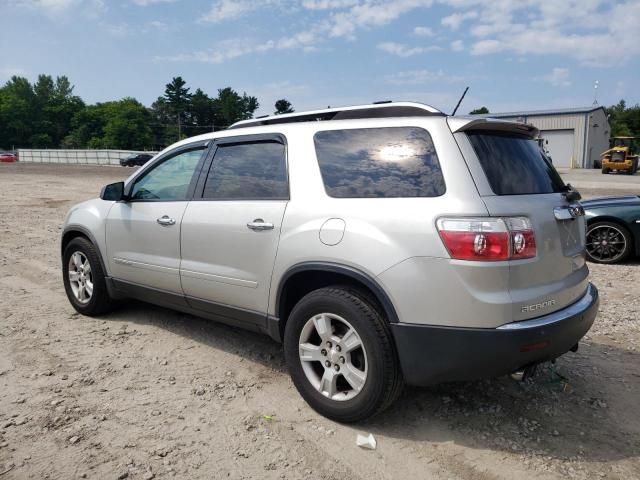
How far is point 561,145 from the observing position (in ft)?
Result: 170

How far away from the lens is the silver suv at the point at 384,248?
2.67 metres

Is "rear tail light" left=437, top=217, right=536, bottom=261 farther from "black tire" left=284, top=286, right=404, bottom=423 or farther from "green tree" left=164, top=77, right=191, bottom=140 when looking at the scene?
"green tree" left=164, top=77, right=191, bottom=140

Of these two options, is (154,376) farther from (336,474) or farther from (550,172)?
(550,172)

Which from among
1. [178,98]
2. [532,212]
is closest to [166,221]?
[532,212]

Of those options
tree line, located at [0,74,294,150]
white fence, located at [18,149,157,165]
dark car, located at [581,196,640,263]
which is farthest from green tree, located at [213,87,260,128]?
dark car, located at [581,196,640,263]

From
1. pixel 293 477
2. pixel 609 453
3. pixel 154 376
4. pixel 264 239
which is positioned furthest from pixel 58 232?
pixel 609 453

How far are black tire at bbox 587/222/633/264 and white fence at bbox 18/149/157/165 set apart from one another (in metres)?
52.3

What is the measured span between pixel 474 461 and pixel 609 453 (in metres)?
0.79

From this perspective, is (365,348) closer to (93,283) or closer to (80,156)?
(93,283)

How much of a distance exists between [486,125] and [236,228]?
1.78 meters

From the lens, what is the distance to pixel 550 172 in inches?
134

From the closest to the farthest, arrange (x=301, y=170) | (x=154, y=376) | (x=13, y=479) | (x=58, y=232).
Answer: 1. (x=13, y=479)
2. (x=301, y=170)
3. (x=154, y=376)
4. (x=58, y=232)

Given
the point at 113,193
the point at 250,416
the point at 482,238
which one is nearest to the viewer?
the point at 482,238

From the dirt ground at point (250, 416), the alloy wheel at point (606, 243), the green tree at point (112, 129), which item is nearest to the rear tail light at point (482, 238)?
the dirt ground at point (250, 416)
